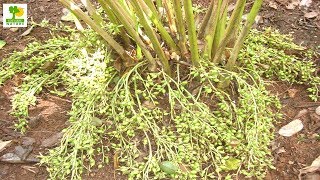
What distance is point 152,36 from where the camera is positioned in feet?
5.68

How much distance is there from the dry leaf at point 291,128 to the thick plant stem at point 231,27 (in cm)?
39

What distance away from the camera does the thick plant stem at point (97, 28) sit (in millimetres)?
1661

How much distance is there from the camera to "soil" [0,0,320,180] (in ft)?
5.91

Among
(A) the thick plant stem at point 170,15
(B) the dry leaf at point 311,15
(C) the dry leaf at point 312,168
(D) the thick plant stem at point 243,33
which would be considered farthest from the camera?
(B) the dry leaf at point 311,15

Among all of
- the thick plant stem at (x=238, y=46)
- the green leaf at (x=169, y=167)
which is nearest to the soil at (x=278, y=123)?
the green leaf at (x=169, y=167)

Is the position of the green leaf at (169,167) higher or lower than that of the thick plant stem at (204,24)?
lower

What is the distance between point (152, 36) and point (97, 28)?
0.21 m

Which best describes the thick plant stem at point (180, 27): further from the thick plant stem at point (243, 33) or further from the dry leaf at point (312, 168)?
the dry leaf at point (312, 168)

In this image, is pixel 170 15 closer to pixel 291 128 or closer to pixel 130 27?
pixel 130 27

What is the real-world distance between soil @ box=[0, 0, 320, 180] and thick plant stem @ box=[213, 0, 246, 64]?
1.19 ft

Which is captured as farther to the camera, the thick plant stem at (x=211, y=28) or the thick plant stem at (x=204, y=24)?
the thick plant stem at (x=204, y=24)

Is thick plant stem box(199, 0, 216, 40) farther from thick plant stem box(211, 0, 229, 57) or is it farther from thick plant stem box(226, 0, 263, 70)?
thick plant stem box(226, 0, 263, 70)

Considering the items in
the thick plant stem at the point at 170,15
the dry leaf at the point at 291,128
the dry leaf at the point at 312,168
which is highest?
the thick plant stem at the point at 170,15

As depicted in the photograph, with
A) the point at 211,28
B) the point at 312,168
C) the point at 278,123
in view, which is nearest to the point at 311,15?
the point at 278,123
